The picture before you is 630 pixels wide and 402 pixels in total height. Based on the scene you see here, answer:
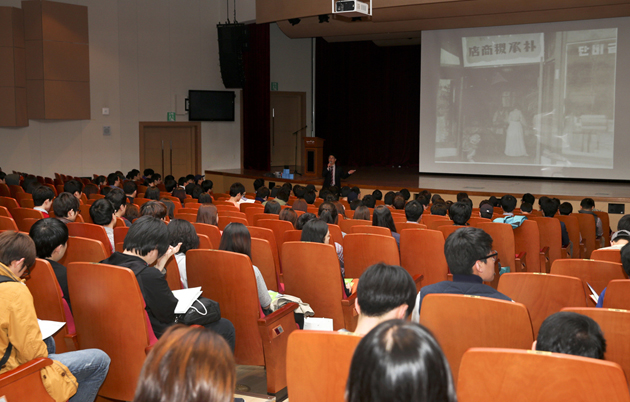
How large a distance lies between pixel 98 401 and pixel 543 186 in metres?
10.6

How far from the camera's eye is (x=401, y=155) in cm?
1848

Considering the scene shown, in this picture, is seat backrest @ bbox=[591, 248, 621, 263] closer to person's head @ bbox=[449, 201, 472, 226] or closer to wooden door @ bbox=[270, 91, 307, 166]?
person's head @ bbox=[449, 201, 472, 226]

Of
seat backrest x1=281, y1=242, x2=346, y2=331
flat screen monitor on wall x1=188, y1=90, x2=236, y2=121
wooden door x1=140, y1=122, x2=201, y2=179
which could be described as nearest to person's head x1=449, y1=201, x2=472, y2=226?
seat backrest x1=281, y1=242, x2=346, y2=331

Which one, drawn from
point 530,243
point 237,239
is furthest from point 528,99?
point 237,239

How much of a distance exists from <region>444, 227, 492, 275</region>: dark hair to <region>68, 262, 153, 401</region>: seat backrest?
1.45 metres

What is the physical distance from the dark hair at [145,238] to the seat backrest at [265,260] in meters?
0.95

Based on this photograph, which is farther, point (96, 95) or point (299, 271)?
point (96, 95)

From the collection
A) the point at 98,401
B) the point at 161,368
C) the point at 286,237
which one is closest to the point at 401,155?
the point at 286,237

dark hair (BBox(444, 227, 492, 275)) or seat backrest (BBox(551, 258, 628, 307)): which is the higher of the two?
dark hair (BBox(444, 227, 492, 275))

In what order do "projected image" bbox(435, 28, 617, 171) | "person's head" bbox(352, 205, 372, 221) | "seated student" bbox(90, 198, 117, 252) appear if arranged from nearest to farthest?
"seated student" bbox(90, 198, 117, 252) < "person's head" bbox(352, 205, 372, 221) < "projected image" bbox(435, 28, 617, 171)

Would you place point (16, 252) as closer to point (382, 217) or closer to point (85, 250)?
point (85, 250)

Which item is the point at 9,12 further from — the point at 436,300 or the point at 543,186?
the point at 436,300

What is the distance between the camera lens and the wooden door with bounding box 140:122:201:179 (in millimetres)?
14391

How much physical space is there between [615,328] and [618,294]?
61cm
